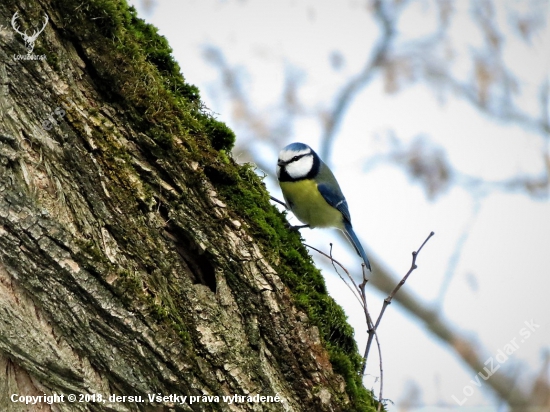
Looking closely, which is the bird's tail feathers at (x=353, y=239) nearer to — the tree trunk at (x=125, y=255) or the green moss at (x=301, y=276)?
the green moss at (x=301, y=276)

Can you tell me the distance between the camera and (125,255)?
1.80 meters

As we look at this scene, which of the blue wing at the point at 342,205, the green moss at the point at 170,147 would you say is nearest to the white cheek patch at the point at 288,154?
the blue wing at the point at 342,205

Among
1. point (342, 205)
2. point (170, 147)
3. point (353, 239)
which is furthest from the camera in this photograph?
point (353, 239)

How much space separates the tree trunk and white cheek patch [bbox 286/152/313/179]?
66.5 inches

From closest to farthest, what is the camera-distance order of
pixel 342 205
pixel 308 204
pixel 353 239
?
pixel 308 204 → pixel 342 205 → pixel 353 239

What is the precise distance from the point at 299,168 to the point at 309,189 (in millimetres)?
173

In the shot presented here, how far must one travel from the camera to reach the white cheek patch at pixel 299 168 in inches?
151

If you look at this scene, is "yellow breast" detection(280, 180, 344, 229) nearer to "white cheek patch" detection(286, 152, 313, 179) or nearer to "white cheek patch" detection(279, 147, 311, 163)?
"white cheek patch" detection(286, 152, 313, 179)

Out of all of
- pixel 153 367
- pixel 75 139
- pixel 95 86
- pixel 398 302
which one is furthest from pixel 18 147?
pixel 398 302

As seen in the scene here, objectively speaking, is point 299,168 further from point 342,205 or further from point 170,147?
point 170,147

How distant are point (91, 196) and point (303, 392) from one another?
95 centimetres

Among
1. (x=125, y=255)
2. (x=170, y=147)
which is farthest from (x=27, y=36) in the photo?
(x=125, y=255)

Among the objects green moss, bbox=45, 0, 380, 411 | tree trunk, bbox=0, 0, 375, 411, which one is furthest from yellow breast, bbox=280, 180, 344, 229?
tree trunk, bbox=0, 0, 375, 411

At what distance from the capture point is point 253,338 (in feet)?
6.25
